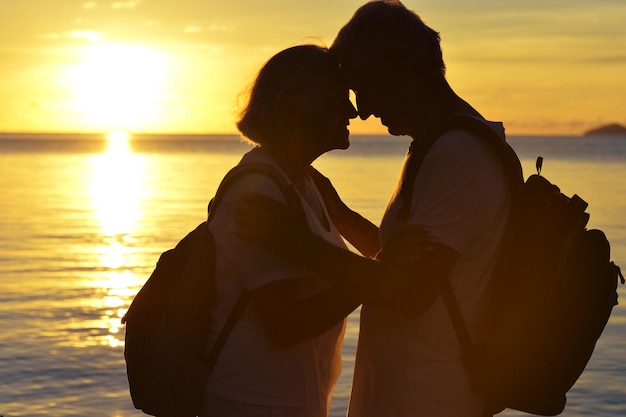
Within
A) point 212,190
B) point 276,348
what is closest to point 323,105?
point 276,348

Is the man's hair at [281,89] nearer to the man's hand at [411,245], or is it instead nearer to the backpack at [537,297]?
the backpack at [537,297]

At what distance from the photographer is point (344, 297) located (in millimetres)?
3699

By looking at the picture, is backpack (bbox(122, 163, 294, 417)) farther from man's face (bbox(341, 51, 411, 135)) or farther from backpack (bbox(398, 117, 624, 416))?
backpack (bbox(398, 117, 624, 416))

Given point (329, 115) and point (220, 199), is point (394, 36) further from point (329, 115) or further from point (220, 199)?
point (220, 199)

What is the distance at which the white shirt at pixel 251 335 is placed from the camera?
3664 mm

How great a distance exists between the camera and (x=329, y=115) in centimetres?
400

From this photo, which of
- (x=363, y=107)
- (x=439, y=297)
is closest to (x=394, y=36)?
(x=363, y=107)

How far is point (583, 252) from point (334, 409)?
634 centimetres

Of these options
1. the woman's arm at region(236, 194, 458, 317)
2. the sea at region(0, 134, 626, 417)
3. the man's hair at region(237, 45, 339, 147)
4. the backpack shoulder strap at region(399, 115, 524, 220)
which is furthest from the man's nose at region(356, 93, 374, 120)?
the sea at region(0, 134, 626, 417)

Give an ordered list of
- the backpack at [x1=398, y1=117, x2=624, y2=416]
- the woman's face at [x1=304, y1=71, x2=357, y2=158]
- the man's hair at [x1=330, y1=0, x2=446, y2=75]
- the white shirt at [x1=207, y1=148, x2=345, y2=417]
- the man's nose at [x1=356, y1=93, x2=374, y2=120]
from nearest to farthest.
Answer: the backpack at [x1=398, y1=117, x2=624, y2=416], the white shirt at [x1=207, y1=148, x2=345, y2=417], the man's hair at [x1=330, y1=0, x2=446, y2=75], the woman's face at [x1=304, y1=71, x2=357, y2=158], the man's nose at [x1=356, y1=93, x2=374, y2=120]

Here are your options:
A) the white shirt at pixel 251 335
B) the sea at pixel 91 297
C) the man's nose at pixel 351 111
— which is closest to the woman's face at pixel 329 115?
the man's nose at pixel 351 111

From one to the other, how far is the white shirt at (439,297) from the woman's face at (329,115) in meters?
0.37

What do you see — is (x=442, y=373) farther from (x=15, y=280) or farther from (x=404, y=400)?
(x=15, y=280)

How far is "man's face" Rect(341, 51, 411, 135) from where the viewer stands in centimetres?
390
